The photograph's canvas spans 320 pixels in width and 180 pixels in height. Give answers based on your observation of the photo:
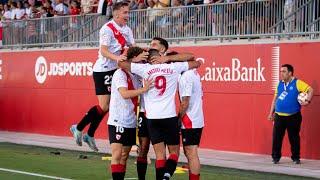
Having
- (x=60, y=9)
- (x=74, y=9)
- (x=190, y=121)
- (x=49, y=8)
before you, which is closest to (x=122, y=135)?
(x=190, y=121)

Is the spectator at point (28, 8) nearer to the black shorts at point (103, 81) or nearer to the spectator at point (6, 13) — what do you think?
the spectator at point (6, 13)

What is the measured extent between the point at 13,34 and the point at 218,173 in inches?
533

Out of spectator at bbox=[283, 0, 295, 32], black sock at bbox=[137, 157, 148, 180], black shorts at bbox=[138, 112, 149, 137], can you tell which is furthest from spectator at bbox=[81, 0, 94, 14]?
black shorts at bbox=[138, 112, 149, 137]

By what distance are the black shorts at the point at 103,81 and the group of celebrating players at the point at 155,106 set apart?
0.90 m

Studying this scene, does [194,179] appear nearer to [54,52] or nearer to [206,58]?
[206,58]

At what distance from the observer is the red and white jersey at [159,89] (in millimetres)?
10805

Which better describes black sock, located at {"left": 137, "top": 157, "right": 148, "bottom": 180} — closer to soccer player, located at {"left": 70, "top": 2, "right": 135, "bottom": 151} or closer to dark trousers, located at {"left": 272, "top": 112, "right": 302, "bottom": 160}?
soccer player, located at {"left": 70, "top": 2, "right": 135, "bottom": 151}

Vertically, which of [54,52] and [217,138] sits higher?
[54,52]

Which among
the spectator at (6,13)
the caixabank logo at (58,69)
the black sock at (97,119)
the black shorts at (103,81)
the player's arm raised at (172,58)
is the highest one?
the spectator at (6,13)

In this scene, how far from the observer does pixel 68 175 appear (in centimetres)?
1398

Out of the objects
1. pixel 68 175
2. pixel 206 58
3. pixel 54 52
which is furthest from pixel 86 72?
pixel 68 175

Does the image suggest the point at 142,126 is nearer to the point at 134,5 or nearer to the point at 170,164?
the point at 170,164

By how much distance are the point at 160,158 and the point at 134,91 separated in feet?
3.31

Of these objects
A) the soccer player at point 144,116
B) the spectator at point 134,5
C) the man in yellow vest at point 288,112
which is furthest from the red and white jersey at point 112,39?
the spectator at point 134,5
